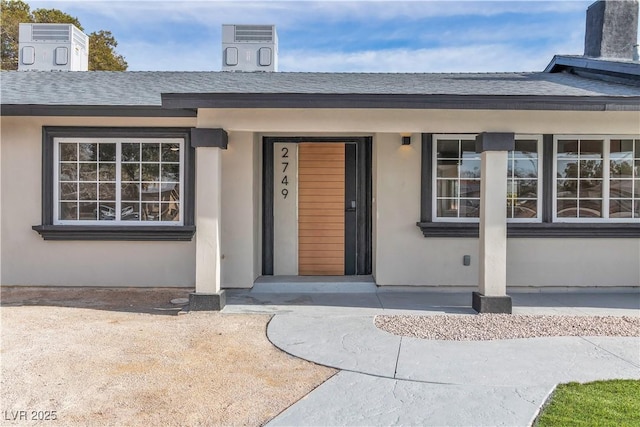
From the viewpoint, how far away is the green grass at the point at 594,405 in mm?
3029

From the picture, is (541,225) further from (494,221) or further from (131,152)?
(131,152)

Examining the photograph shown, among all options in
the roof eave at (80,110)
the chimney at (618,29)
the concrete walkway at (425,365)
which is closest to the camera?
the concrete walkway at (425,365)

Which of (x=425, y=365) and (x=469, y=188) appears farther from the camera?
(x=469, y=188)

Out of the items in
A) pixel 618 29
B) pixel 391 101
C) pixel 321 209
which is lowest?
pixel 321 209

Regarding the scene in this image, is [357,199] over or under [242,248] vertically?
over

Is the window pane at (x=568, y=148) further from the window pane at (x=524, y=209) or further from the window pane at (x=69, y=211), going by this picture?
the window pane at (x=69, y=211)

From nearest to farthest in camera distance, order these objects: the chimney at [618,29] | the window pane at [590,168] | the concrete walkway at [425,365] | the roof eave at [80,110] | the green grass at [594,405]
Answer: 1. the green grass at [594,405]
2. the concrete walkway at [425,365]
3. the roof eave at [80,110]
4. the window pane at [590,168]
5. the chimney at [618,29]

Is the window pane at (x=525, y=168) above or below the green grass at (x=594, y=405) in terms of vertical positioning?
above

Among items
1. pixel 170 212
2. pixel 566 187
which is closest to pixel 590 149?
pixel 566 187

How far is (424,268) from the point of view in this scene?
741cm

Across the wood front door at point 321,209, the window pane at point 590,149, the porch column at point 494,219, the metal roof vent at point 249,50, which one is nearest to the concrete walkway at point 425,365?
the porch column at point 494,219

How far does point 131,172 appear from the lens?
7363 mm

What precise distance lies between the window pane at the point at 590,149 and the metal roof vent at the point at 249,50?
21.2 feet

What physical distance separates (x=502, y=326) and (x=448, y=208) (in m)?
2.47
